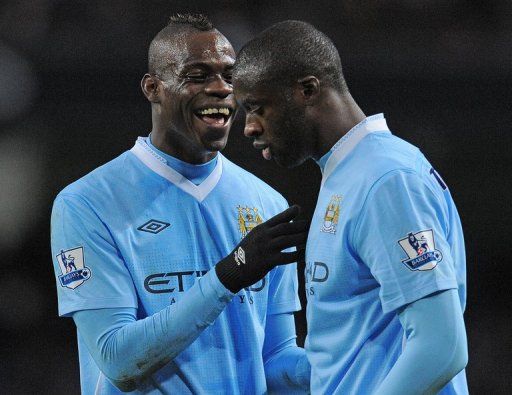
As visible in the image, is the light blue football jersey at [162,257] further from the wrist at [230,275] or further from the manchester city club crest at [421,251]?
the manchester city club crest at [421,251]

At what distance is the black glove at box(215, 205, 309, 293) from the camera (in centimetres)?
245

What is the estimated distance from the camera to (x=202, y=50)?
293 centimetres

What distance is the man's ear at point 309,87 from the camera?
7.39ft

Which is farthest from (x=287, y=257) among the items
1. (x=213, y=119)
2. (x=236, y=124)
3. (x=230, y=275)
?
(x=236, y=124)

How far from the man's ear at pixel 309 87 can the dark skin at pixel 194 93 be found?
0.67 metres

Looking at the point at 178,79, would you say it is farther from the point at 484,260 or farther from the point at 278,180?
the point at 484,260

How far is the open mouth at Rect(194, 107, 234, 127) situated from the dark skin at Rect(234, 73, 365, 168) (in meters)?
0.55

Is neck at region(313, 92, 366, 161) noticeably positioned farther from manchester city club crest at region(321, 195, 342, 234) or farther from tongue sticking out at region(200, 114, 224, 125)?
tongue sticking out at region(200, 114, 224, 125)

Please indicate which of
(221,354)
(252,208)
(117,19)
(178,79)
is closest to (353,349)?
(221,354)

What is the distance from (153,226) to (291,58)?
2.74ft

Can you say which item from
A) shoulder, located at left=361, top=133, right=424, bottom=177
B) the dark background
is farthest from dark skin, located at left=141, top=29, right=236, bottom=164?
the dark background

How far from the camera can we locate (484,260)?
5586 mm

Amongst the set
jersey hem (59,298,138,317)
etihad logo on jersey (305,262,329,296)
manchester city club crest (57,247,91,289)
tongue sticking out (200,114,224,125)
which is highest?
tongue sticking out (200,114,224,125)

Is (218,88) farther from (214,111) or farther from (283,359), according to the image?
(283,359)
